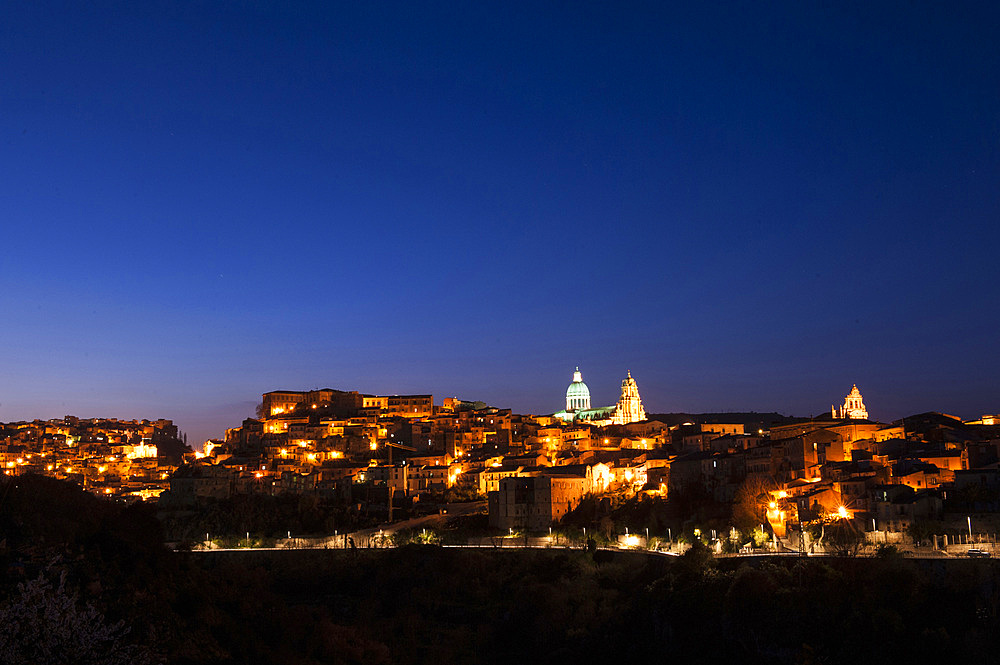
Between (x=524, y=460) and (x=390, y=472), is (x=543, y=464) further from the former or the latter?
(x=390, y=472)

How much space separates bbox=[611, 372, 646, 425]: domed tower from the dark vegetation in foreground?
6822cm

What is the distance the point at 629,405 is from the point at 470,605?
7376 cm

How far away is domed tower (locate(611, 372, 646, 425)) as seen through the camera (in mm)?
108312

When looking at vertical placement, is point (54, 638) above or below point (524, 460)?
below

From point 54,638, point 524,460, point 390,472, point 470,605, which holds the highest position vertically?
point 524,460

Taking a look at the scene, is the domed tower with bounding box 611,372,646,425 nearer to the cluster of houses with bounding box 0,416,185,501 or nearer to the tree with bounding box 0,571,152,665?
the cluster of houses with bounding box 0,416,185,501

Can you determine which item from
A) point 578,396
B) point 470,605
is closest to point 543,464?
point 470,605

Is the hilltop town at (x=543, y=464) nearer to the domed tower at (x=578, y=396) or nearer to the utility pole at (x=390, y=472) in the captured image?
the utility pole at (x=390, y=472)

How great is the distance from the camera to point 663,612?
98.3 feet

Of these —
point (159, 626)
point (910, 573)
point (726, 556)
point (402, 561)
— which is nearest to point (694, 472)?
point (726, 556)

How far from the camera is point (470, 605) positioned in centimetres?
3894

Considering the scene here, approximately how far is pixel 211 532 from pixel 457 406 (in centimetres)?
4464

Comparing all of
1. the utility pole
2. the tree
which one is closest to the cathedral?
the utility pole

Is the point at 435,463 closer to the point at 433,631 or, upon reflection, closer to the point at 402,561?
the point at 402,561
